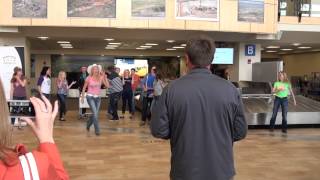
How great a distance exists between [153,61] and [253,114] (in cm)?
2128

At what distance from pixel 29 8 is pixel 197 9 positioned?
19.7ft

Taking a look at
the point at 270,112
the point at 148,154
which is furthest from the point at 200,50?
the point at 270,112

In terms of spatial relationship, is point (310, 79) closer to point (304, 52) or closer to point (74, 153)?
point (304, 52)

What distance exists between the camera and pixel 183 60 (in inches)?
599

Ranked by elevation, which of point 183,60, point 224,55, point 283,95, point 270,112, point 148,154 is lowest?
point 148,154

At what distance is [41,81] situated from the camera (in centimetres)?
1487

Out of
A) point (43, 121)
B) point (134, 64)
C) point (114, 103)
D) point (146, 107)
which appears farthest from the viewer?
point (134, 64)

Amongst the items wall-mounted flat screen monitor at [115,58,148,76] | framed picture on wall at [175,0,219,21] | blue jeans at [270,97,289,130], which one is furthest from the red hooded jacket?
wall-mounted flat screen monitor at [115,58,148,76]

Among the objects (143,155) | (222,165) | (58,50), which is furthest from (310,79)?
(222,165)

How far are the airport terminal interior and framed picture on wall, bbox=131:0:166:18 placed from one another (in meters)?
0.04

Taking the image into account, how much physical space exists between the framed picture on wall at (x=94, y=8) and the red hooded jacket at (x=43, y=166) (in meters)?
15.5

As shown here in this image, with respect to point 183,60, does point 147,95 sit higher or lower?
lower

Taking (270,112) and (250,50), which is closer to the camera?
(270,112)

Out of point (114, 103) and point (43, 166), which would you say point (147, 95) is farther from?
point (43, 166)
